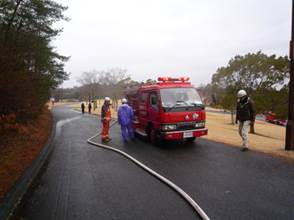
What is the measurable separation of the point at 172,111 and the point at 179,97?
2.94 ft

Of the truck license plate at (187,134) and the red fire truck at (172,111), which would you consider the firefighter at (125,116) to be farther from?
the truck license plate at (187,134)

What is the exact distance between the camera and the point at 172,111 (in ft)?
28.1

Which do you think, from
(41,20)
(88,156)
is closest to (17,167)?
(88,156)

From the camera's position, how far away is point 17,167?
6.27m

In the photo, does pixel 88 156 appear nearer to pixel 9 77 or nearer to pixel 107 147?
pixel 107 147

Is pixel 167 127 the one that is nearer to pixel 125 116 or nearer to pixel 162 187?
pixel 125 116

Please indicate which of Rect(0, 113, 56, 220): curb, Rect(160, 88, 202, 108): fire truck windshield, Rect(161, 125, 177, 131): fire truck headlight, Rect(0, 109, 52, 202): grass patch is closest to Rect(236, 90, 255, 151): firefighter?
Rect(160, 88, 202, 108): fire truck windshield

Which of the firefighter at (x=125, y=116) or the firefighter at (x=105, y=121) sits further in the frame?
the firefighter at (x=105, y=121)

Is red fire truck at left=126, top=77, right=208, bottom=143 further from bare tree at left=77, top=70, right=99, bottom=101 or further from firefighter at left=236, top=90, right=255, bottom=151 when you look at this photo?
bare tree at left=77, top=70, right=99, bottom=101

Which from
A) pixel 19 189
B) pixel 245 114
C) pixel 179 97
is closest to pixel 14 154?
pixel 19 189

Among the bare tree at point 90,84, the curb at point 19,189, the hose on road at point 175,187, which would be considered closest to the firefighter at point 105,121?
the hose on road at point 175,187

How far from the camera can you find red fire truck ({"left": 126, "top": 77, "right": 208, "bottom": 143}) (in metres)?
8.52

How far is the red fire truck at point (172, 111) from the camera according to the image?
8523 millimetres

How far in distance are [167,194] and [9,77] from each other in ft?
20.3
